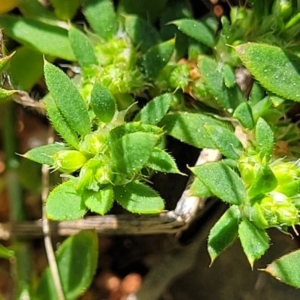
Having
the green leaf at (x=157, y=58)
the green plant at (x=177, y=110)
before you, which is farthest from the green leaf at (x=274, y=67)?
the green leaf at (x=157, y=58)

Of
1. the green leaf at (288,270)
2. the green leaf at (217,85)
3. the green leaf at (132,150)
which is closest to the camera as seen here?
the green leaf at (132,150)

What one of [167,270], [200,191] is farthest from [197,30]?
[167,270]

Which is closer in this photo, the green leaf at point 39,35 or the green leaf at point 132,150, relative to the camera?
the green leaf at point 132,150

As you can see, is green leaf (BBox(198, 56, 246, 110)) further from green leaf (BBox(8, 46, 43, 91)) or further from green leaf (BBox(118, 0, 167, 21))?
green leaf (BBox(8, 46, 43, 91))

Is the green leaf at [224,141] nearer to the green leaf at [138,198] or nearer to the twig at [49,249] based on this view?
the green leaf at [138,198]

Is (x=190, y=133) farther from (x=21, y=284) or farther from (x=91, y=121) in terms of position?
(x=21, y=284)

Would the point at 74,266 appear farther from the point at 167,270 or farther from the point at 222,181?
the point at 222,181
